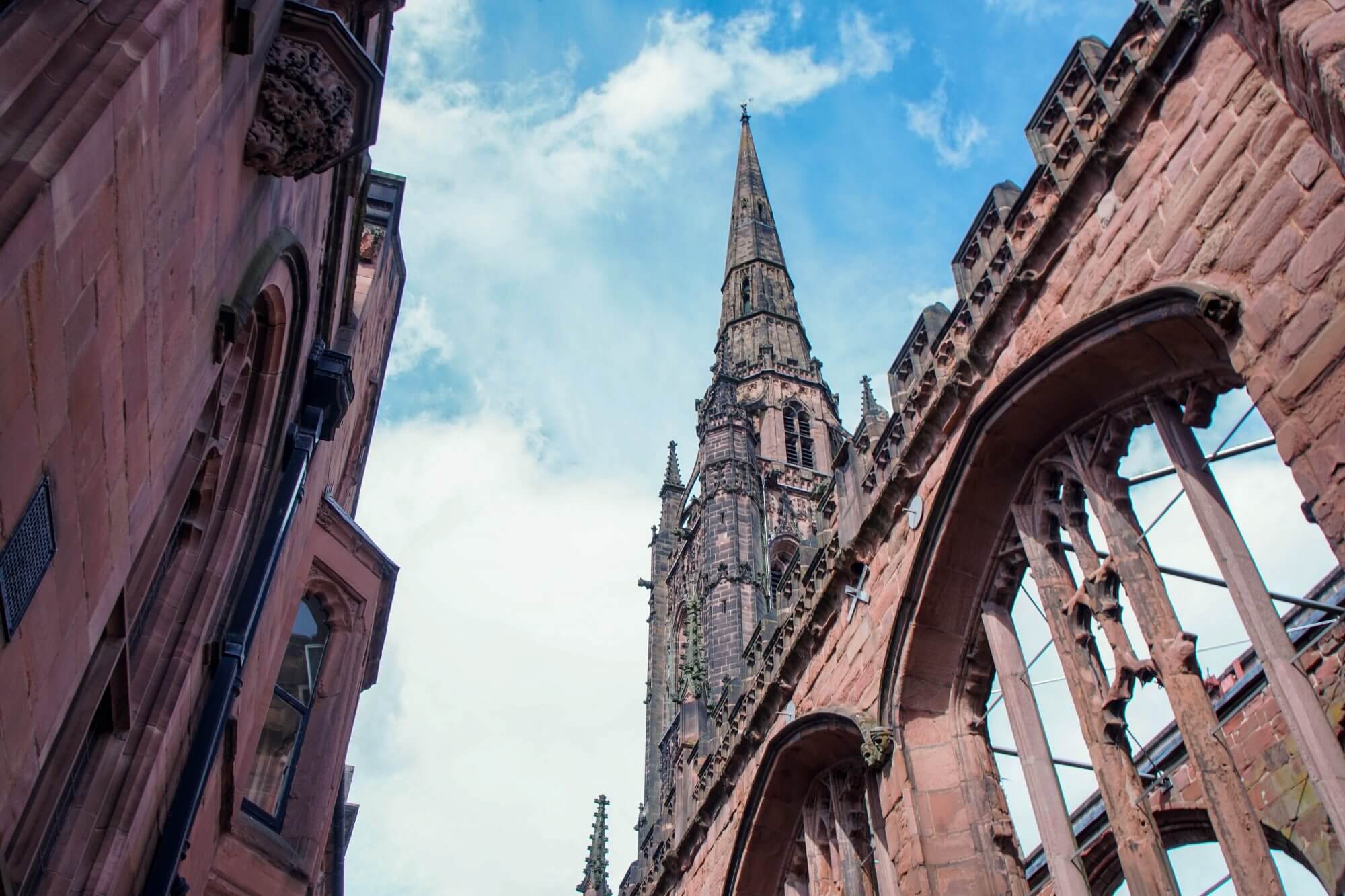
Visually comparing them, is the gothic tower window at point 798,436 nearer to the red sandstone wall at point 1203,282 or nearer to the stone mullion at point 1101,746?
the red sandstone wall at point 1203,282

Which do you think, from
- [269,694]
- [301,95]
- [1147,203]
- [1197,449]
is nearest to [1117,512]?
[1197,449]

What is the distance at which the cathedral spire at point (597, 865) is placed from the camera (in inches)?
1007

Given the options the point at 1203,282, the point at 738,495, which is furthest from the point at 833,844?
the point at 738,495

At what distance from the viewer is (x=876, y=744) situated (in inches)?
332

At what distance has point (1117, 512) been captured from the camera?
686 cm

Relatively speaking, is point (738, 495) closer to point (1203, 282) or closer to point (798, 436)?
point (798, 436)

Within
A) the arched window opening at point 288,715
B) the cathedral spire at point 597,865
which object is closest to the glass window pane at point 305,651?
the arched window opening at point 288,715

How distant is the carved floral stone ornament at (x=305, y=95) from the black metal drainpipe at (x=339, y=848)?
30.1 ft

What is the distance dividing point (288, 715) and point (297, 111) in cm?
673

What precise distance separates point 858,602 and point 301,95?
664cm

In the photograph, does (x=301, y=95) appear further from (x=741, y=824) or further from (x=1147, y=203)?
(x=741, y=824)

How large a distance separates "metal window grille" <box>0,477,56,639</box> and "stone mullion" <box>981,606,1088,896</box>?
5.77 meters

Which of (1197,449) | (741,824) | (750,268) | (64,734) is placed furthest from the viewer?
(750,268)

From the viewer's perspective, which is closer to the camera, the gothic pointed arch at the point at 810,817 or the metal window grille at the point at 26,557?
the metal window grille at the point at 26,557
